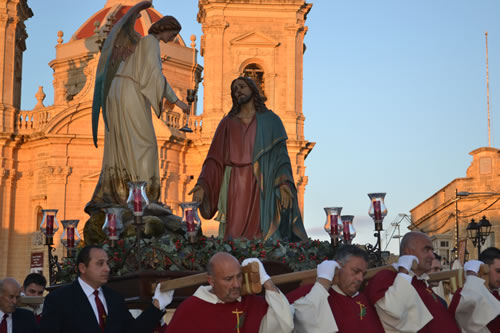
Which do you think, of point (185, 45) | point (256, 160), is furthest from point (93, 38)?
point (256, 160)

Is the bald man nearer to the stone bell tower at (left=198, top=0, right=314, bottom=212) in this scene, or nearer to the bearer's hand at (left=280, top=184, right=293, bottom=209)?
the bearer's hand at (left=280, top=184, right=293, bottom=209)

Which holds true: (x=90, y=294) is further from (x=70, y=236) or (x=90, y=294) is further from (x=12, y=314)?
(x=70, y=236)

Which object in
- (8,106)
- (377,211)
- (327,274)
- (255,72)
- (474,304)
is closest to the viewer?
(327,274)

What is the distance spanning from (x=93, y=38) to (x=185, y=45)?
461 cm

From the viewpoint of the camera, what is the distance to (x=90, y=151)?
4009cm

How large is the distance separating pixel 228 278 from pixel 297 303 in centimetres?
78

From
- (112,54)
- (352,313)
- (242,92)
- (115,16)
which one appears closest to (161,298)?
(352,313)

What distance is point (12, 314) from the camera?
28.8ft

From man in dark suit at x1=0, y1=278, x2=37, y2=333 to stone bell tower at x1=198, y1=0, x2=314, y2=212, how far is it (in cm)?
3173

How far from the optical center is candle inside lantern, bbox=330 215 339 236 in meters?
11.9

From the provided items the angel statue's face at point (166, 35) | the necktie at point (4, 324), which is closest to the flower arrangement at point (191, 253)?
the necktie at point (4, 324)

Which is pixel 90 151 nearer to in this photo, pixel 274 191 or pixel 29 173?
pixel 29 173

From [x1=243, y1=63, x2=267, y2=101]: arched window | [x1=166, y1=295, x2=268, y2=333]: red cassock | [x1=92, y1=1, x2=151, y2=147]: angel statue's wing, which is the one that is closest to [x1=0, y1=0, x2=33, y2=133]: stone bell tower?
[x1=243, y1=63, x2=267, y2=101]: arched window

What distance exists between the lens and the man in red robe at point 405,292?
7.40 m
